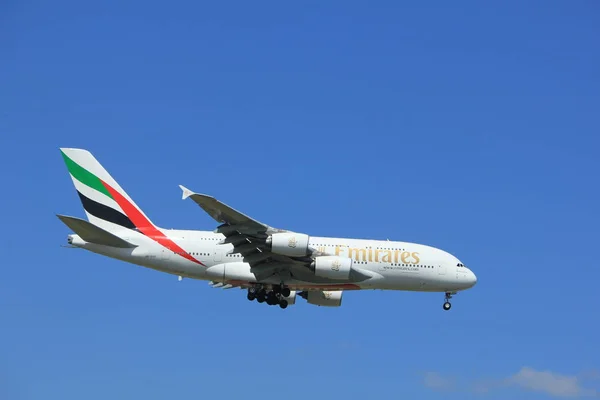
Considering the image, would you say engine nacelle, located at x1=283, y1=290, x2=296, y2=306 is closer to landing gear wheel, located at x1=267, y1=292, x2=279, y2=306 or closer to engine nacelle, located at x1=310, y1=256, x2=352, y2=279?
landing gear wheel, located at x1=267, y1=292, x2=279, y2=306

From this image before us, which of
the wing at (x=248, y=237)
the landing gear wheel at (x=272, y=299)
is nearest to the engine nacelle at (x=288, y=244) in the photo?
the wing at (x=248, y=237)

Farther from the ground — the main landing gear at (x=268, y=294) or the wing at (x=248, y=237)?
the wing at (x=248, y=237)

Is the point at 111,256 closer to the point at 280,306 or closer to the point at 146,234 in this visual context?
the point at 146,234

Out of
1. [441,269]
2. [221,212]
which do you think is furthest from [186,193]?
[441,269]

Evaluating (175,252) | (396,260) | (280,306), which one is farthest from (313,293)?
(175,252)

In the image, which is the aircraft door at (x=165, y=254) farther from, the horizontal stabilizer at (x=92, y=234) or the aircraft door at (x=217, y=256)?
the aircraft door at (x=217, y=256)
